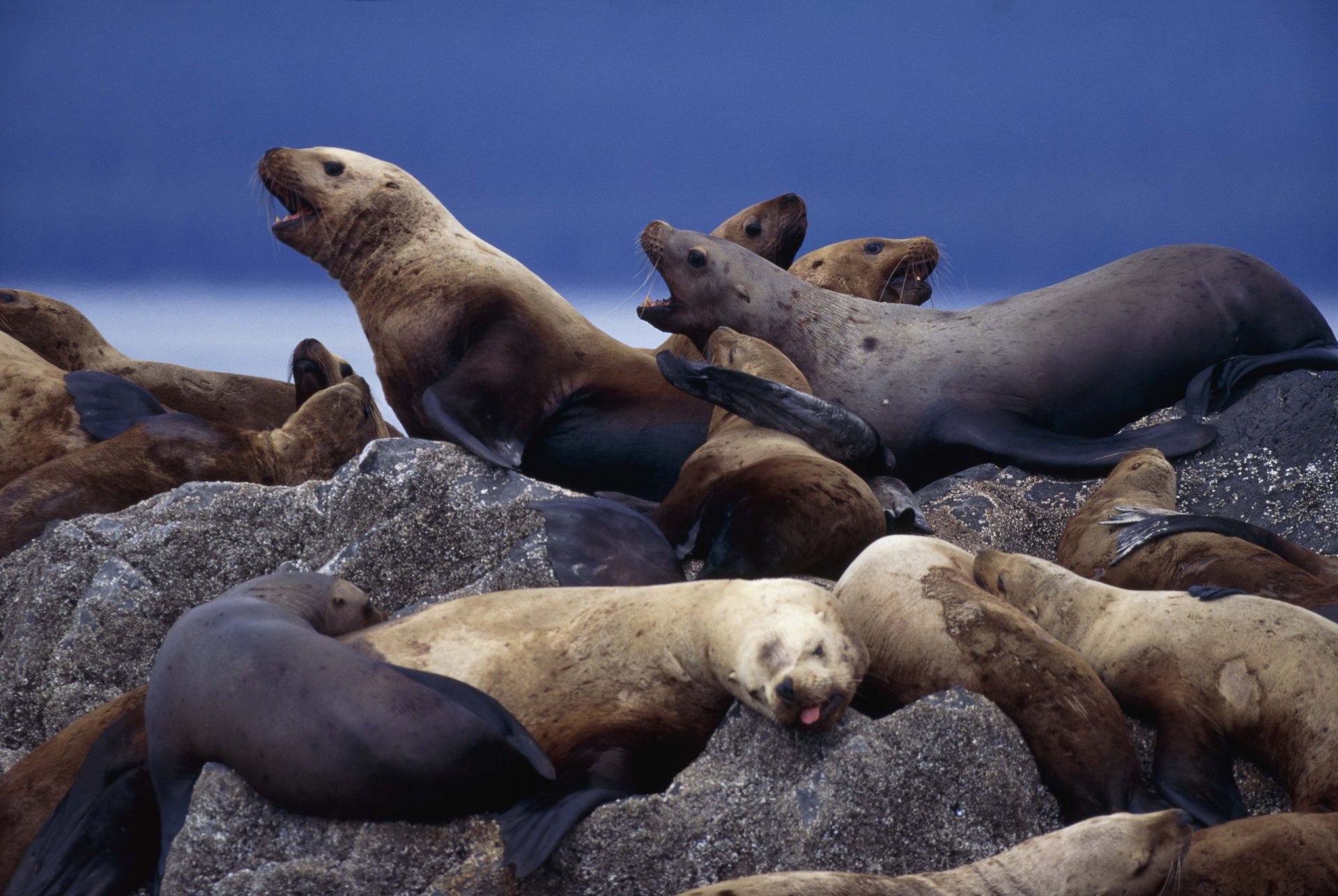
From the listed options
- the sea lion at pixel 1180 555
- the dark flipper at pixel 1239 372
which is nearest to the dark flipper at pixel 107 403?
the sea lion at pixel 1180 555

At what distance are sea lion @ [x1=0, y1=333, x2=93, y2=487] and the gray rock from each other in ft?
10.5

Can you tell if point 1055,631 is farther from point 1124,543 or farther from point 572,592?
point 572,592

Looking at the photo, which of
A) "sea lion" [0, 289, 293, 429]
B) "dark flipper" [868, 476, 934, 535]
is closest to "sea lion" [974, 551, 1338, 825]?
"dark flipper" [868, 476, 934, 535]

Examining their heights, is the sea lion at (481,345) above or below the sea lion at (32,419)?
above

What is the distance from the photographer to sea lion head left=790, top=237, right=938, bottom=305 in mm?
7285

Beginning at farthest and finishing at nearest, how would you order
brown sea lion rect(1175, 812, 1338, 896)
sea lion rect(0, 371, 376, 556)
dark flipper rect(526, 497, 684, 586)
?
sea lion rect(0, 371, 376, 556) → dark flipper rect(526, 497, 684, 586) → brown sea lion rect(1175, 812, 1338, 896)

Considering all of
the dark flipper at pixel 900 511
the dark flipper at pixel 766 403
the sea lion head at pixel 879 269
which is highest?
the sea lion head at pixel 879 269

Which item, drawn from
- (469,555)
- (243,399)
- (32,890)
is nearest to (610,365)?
(469,555)

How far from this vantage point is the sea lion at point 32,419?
5367mm

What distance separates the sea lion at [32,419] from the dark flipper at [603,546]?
239 centimetres

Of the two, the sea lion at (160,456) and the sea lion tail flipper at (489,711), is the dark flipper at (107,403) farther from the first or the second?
the sea lion tail flipper at (489,711)

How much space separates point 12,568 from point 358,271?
6.20ft

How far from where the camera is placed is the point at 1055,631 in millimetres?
3482

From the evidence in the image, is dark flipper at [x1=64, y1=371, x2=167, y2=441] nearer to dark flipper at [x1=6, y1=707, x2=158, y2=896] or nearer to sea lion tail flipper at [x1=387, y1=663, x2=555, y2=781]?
dark flipper at [x1=6, y1=707, x2=158, y2=896]
